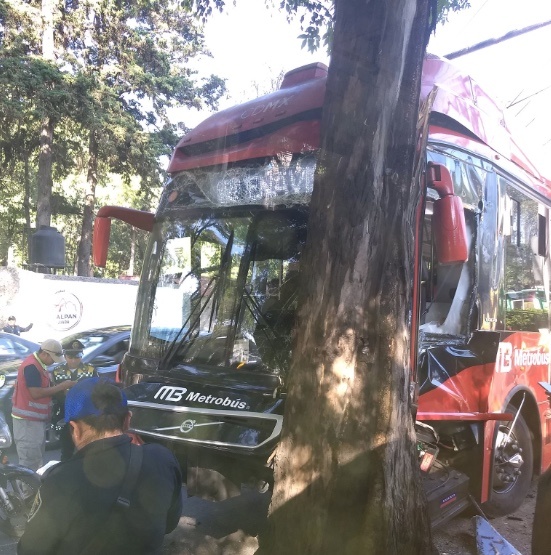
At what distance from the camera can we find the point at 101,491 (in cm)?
210

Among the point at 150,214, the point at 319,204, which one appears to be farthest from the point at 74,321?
the point at 319,204

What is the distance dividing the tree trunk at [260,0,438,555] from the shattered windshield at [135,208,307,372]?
45.2 inches

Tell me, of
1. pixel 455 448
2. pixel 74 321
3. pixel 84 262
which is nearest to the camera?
pixel 455 448

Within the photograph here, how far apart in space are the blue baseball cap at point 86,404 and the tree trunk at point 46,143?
1674 cm

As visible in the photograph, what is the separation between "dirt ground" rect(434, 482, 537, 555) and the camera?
4598 mm

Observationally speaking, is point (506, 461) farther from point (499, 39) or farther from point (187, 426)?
point (499, 39)

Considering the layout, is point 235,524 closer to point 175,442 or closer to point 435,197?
point 175,442

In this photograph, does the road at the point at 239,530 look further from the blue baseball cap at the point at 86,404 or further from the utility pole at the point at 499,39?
the utility pole at the point at 499,39

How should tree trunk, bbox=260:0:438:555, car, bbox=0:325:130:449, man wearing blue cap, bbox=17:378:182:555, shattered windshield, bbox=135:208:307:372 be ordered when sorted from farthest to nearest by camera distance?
car, bbox=0:325:130:449
shattered windshield, bbox=135:208:307:372
tree trunk, bbox=260:0:438:555
man wearing blue cap, bbox=17:378:182:555

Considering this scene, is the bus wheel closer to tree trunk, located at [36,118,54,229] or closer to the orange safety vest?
the orange safety vest

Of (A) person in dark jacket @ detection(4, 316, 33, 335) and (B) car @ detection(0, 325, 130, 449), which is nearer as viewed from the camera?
(B) car @ detection(0, 325, 130, 449)

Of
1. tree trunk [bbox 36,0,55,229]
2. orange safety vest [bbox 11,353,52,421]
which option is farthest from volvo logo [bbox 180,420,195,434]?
tree trunk [bbox 36,0,55,229]

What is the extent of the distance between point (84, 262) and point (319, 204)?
19716 mm

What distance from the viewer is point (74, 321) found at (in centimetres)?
1698
